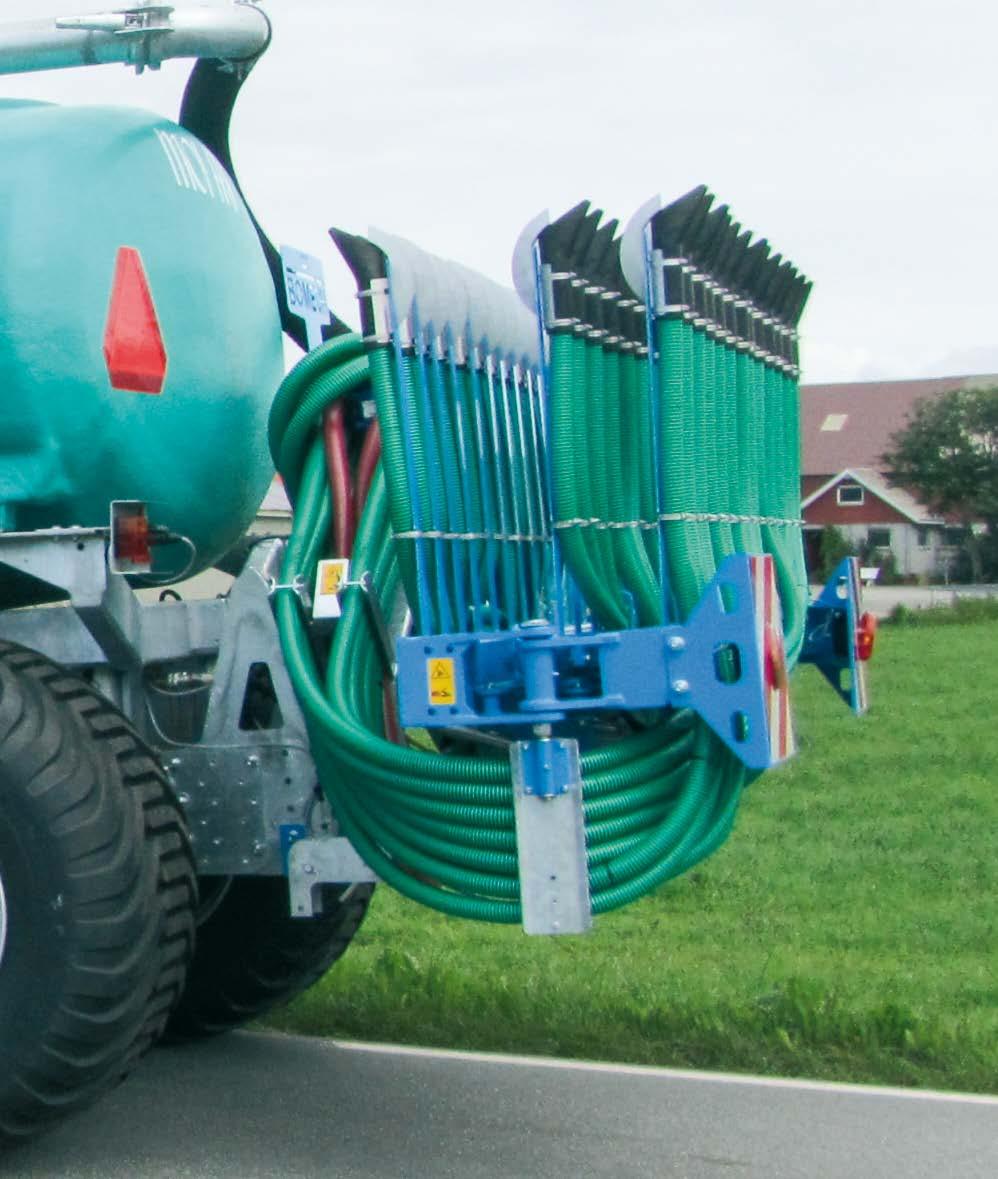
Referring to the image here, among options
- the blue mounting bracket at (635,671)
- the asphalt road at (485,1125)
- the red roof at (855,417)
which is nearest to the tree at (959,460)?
the red roof at (855,417)

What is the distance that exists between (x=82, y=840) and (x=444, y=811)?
2.34 feet

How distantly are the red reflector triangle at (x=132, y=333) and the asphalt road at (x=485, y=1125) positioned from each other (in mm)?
1665

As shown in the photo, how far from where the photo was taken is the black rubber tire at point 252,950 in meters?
5.08

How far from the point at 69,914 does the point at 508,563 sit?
3.80 ft

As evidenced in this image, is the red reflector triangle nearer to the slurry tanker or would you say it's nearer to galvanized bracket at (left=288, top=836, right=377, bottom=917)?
the slurry tanker

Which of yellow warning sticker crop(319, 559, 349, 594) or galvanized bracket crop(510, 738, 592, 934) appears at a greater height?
yellow warning sticker crop(319, 559, 349, 594)

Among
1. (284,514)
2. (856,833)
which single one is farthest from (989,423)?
(284,514)

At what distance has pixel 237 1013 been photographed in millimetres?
5145

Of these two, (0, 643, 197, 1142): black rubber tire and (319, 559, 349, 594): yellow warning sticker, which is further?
(319, 559, 349, 594): yellow warning sticker

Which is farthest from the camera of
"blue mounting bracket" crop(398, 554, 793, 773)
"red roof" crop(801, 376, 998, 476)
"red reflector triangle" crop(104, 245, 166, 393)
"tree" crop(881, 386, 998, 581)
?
"red roof" crop(801, 376, 998, 476)

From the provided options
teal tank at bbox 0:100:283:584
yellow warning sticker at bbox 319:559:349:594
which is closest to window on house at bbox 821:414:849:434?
teal tank at bbox 0:100:283:584

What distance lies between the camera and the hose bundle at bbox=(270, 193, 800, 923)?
12.7ft

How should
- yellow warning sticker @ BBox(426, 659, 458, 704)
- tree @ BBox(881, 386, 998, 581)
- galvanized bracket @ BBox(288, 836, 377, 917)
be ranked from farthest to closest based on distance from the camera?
tree @ BBox(881, 386, 998, 581) → galvanized bracket @ BBox(288, 836, 377, 917) → yellow warning sticker @ BBox(426, 659, 458, 704)

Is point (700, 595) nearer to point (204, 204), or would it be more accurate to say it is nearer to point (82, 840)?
point (82, 840)
